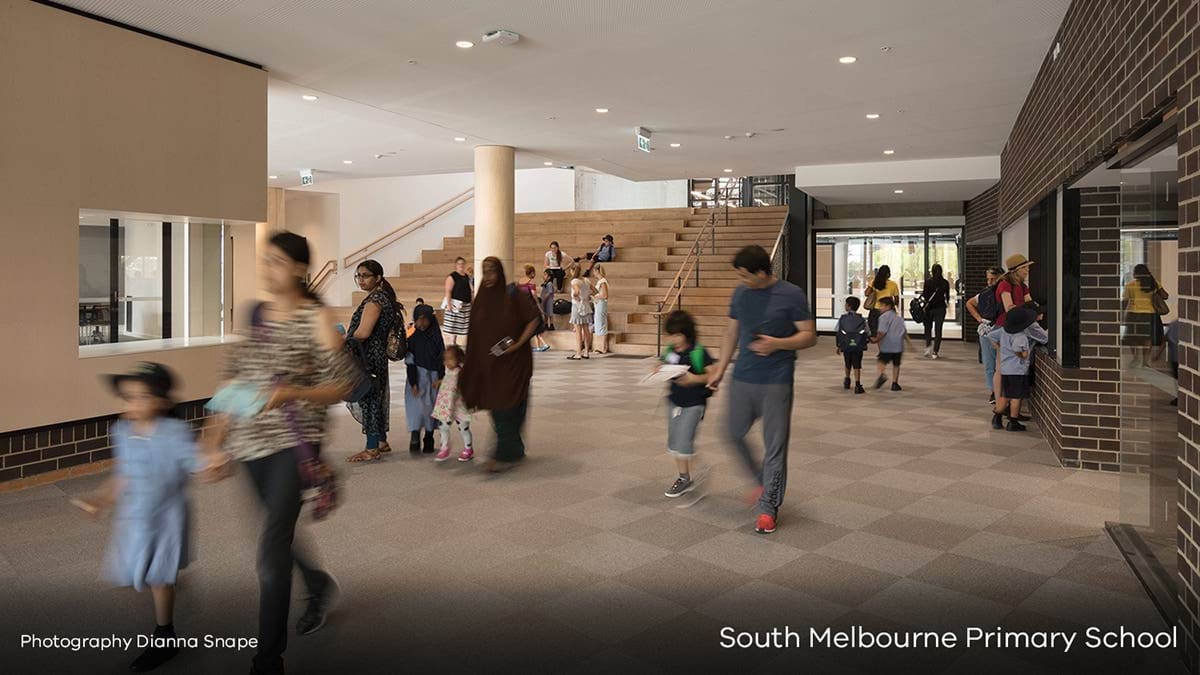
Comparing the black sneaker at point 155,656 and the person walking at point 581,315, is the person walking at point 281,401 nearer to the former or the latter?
the black sneaker at point 155,656

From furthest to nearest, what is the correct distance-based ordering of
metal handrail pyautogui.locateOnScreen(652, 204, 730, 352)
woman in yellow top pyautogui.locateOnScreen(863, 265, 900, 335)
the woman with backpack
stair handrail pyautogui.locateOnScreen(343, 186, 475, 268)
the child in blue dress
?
stair handrail pyautogui.locateOnScreen(343, 186, 475, 268)
metal handrail pyautogui.locateOnScreen(652, 204, 730, 352)
woman in yellow top pyautogui.locateOnScreen(863, 265, 900, 335)
the woman with backpack
the child in blue dress

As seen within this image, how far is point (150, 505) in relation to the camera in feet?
9.66

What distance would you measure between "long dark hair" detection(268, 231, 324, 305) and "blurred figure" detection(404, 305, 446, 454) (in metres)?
3.43

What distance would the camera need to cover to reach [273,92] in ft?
32.2

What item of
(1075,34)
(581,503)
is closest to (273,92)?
(581,503)

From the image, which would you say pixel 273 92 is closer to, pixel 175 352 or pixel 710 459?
pixel 175 352

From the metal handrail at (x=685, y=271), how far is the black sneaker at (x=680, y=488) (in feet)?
30.4

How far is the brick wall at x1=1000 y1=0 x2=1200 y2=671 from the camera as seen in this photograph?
10.4 ft

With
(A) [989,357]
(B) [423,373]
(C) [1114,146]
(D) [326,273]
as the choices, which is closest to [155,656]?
(B) [423,373]

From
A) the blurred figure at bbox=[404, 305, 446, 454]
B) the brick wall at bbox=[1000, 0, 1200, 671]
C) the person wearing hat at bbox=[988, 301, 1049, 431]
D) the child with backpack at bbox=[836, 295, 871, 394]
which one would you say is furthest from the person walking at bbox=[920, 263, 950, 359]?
the blurred figure at bbox=[404, 305, 446, 454]

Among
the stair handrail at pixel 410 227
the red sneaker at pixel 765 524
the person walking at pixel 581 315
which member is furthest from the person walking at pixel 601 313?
the red sneaker at pixel 765 524

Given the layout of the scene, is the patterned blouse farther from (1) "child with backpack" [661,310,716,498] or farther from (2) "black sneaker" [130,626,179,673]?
(1) "child with backpack" [661,310,716,498]

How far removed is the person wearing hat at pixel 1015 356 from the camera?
741 cm

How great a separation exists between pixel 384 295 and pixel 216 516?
76.9 inches
